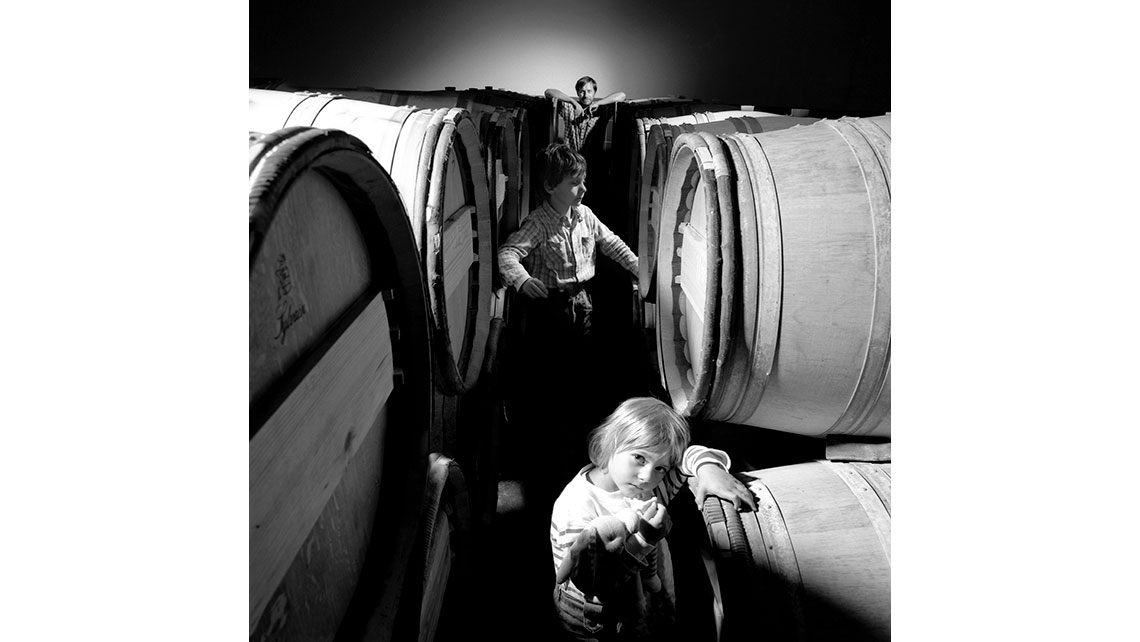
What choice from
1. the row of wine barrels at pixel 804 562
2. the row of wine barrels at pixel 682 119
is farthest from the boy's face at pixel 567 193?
the row of wine barrels at pixel 804 562

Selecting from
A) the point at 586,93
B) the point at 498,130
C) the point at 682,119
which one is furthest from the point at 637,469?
the point at 682,119

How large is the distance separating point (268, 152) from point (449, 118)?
829mm

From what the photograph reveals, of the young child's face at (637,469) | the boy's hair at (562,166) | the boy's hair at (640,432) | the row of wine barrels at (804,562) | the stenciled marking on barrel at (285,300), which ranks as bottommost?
the row of wine barrels at (804,562)

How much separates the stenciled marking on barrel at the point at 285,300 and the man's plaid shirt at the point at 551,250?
1270mm

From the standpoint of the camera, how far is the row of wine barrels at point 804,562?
48.9 inches

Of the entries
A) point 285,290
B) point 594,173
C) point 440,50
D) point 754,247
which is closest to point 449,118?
point 440,50

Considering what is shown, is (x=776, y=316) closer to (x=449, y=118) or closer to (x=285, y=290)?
(x=449, y=118)

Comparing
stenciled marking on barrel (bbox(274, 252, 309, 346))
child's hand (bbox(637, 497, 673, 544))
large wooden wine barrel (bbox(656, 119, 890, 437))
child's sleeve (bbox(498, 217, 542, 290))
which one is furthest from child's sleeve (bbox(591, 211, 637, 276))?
stenciled marking on barrel (bbox(274, 252, 309, 346))

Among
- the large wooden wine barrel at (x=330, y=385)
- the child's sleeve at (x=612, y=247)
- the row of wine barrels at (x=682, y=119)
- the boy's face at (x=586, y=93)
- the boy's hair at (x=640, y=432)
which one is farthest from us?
the child's sleeve at (x=612, y=247)

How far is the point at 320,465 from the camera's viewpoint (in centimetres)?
79

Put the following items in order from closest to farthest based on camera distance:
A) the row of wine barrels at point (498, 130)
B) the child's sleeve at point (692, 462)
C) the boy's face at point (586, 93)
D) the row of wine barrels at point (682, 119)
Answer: the child's sleeve at point (692, 462), the row of wine barrels at point (498, 130), the boy's face at point (586, 93), the row of wine barrels at point (682, 119)

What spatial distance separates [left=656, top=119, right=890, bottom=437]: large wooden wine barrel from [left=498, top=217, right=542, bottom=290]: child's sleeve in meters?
0.60

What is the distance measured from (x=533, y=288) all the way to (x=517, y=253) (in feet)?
0.32

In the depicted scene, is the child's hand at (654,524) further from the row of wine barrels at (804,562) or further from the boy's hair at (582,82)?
the boy's hair at (582,82)
